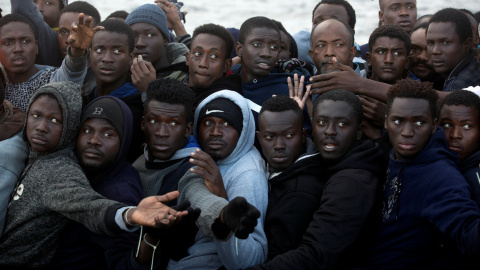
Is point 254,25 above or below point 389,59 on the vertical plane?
above

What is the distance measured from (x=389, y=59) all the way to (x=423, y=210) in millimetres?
1775

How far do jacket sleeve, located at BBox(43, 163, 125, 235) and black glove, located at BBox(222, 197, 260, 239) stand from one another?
65 cm

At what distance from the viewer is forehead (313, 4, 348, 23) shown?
20.2 ft

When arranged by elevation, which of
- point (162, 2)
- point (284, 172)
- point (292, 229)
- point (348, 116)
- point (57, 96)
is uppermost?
point (162, 2)

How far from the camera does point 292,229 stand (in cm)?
354

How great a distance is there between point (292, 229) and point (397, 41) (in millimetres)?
2145

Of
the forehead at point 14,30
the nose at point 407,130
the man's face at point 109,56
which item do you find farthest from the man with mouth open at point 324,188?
the forehead at point 14,30

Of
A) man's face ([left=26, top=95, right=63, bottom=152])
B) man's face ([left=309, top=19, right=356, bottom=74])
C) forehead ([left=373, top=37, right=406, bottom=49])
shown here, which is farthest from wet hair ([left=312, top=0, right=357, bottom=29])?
man's face ([left=26, top=95, right=63, bottom=152])

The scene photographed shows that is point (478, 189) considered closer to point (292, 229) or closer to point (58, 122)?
point (292, 229)

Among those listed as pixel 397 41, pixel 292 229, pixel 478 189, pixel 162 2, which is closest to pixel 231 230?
pixel 292 229

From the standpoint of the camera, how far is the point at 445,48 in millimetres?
5031

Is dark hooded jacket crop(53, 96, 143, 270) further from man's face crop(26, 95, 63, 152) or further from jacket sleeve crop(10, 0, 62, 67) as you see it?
jacket sleeve crop(10, 0, 62, 67)

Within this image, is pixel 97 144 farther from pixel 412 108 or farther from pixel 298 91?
pixel 412 108

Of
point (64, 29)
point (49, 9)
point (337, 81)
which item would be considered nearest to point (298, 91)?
point (337, 81)
